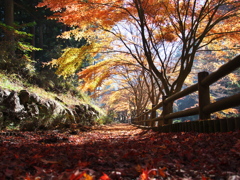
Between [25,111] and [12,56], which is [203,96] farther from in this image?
[12,56]

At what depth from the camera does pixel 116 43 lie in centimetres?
1109

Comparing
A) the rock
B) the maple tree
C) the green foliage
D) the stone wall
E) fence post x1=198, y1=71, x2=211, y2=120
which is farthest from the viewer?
the green foliage

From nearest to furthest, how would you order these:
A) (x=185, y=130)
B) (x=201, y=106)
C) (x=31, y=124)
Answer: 1. (x=201, y=106)
2. (x=185, y=130)
3. (x=31, y=124)

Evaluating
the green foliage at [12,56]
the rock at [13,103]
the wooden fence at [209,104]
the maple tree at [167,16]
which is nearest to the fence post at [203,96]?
the wooden fence at [209,104]

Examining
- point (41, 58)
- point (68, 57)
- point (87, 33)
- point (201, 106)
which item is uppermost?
point (41, 58)

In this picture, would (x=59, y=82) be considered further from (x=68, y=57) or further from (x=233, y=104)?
(x=233, y=104)

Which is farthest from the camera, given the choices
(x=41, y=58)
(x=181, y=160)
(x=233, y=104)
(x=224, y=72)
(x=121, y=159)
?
(x=41, y=58)

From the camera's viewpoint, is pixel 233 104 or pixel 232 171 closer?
pixel 232 171

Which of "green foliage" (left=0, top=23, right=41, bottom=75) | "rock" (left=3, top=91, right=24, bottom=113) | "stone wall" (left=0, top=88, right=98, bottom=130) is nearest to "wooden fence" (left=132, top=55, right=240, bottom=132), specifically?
"stone wall" (left=0, top=88, right=98, bottom=130)

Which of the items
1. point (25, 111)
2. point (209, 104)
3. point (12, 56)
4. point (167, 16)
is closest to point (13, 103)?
point (25, 111)

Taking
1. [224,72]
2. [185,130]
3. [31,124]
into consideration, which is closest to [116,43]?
[31,124]

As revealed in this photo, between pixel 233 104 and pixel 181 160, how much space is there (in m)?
1.29

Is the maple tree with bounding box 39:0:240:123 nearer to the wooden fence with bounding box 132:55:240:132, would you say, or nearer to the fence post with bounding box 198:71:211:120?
the wooden fence with bounding box 132:55:240:132

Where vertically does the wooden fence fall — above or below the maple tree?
below
